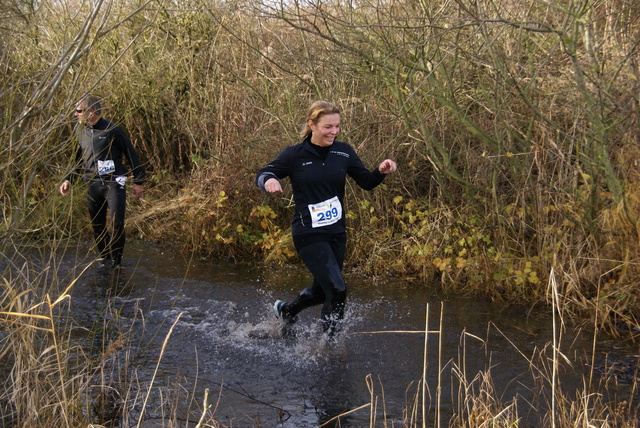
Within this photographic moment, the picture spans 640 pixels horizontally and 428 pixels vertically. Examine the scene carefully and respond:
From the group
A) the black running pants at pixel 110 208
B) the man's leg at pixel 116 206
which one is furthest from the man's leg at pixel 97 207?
the man's leg at pixel 116 206

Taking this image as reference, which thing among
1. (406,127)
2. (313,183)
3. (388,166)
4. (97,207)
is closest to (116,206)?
(97,207)

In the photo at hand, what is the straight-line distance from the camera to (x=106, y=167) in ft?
27.9

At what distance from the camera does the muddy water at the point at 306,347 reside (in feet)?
16.6

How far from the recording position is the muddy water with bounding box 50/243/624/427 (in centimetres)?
505

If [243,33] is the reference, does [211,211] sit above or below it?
below

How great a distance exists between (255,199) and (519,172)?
3594mm

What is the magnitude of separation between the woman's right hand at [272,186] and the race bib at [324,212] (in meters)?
0.40

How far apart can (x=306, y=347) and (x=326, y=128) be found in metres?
1.75

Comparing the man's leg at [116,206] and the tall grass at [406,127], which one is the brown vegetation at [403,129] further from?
the man's leg at [116,206]

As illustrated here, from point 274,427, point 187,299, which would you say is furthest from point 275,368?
point 187,299

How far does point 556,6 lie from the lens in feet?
20.4

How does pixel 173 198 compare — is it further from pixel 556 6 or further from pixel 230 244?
pixel 556 6

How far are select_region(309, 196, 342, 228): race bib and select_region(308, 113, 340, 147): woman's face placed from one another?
0.45 metres

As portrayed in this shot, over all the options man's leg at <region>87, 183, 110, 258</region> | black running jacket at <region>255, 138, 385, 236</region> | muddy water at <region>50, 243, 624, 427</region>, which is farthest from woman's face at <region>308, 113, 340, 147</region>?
man's leg at <region>87, 183, 110, 258</region>
